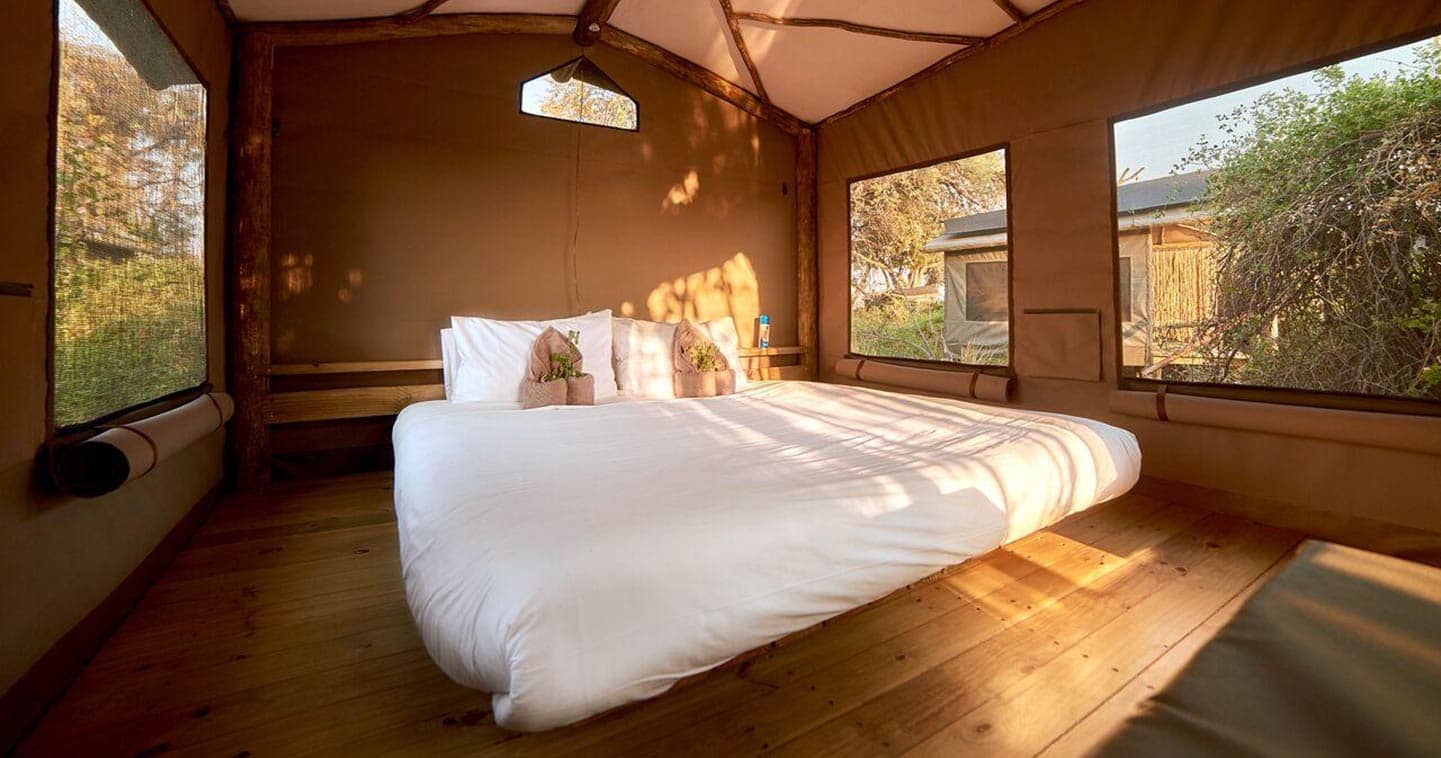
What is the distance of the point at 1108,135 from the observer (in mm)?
2994

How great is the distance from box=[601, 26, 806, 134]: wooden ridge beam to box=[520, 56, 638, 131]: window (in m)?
0.26

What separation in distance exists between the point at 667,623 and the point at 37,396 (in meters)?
1.63

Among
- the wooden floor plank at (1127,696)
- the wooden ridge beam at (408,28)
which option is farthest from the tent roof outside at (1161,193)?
the wooden ridge beam at (408,28)

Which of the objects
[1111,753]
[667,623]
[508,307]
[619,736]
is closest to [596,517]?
[667,623]

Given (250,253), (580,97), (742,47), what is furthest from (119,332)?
(742,47)

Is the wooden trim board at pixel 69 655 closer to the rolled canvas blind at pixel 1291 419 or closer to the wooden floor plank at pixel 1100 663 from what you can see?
the wooden floor plank at pixel 1100 663

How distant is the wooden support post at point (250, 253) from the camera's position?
→ 2951 mm

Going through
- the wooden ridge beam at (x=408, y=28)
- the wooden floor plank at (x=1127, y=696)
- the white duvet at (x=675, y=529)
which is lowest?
the wooden floor plank at (x=1127, y=696)

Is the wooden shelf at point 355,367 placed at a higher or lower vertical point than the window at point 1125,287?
lower

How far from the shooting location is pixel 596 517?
3.94 feet

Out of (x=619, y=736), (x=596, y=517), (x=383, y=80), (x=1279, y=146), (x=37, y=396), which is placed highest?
(x=383, y=80)

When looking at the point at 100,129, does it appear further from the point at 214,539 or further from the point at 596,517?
the point at 596,517

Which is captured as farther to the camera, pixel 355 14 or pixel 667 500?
pixel 355 14

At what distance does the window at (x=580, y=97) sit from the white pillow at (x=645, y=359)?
1496 mm
